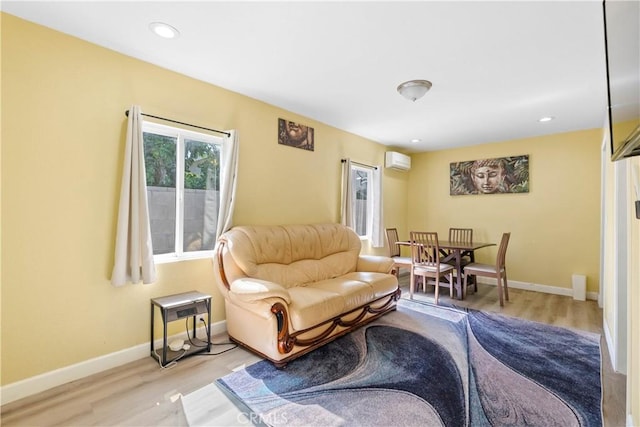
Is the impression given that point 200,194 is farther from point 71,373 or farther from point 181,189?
point 71,373

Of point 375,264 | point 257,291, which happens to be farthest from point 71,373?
point 375,264

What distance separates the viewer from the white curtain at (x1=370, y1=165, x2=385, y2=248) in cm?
491

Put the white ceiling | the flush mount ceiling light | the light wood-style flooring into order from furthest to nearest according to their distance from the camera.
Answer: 1. the flush mount ceiling light
2. the white ceiling
3. the light wood-style flooring

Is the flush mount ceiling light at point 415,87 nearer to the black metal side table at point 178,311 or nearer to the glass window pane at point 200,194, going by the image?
the glass window pane at point 200,194

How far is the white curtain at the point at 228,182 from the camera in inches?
114

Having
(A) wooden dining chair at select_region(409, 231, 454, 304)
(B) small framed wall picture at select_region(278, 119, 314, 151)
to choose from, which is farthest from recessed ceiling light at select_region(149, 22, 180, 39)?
(A) wooden dining chair at select_region(409, 231, 454, 304)

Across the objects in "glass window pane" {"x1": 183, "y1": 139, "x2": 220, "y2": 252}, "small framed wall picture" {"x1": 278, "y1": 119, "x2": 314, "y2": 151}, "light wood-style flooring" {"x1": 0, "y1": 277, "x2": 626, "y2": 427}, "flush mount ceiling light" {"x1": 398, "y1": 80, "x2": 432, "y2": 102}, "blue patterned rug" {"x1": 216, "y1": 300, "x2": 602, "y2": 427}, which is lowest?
"light wood-style flooring" {"x1": 0, "y1": 277, "x2": 626, "y2": 427}

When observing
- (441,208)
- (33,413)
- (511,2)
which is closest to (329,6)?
(511,2)

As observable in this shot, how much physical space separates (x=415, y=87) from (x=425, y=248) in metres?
2.14

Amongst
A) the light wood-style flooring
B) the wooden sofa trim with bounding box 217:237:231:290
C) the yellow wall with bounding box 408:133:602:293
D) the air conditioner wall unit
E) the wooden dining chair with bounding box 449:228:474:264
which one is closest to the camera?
the light wood-style flooring

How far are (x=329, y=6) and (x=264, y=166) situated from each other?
189cm

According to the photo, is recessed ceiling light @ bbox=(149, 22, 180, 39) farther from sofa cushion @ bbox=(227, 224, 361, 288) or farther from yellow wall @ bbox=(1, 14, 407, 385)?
sofa cushion @ bbox=(227, 224, 361, 288)

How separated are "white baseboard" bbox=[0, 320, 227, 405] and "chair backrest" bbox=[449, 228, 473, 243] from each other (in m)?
4.58

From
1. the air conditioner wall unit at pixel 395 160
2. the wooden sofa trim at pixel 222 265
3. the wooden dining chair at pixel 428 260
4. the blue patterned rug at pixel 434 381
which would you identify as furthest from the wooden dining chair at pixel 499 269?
the wooden sofa trim at pixel 222 265
